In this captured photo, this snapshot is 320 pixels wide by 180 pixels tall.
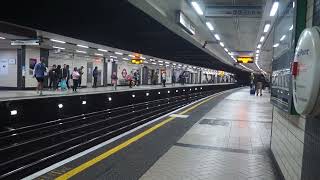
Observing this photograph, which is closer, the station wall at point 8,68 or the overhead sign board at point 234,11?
the overhead sign board at point 234,11

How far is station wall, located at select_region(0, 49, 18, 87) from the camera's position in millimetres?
24406

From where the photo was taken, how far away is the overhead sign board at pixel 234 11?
11078 mm

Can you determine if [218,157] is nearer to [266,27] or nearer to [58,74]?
[266,27]

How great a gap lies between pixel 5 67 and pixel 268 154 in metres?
23.1

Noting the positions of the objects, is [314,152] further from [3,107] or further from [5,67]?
[5,67]

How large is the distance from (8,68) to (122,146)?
21.0 meters

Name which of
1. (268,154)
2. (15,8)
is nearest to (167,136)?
(268,154)

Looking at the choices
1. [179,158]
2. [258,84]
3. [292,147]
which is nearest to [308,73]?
[292,147]

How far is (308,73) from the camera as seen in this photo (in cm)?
256

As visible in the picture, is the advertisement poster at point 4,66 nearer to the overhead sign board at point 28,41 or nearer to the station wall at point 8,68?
the station wall at point 8,68

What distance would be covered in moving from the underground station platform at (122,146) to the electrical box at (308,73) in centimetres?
223

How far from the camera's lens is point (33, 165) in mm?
6488

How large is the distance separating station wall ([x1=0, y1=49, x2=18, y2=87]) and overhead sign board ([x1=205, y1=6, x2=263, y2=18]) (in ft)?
57.3

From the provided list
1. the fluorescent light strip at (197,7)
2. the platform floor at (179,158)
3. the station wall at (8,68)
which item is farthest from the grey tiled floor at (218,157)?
the station wall at (8,68)
